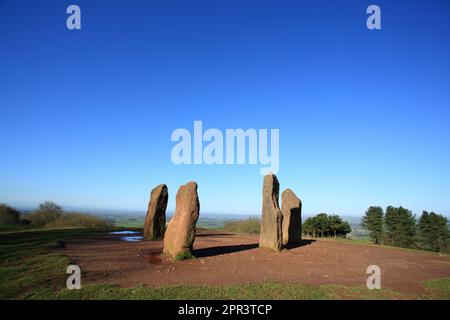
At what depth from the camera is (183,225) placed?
1553 cm

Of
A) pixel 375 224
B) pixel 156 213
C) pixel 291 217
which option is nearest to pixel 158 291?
pixel 156 213

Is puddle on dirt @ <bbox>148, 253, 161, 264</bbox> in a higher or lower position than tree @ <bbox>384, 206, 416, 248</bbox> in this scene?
higher

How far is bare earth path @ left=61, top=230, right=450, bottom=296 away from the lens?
1125 centimetres

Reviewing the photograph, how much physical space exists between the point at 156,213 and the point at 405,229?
4217 centimetres

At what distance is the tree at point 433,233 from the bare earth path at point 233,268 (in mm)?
35785

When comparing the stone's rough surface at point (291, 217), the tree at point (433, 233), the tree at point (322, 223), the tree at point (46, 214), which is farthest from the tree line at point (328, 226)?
the tree at point (46, 214)

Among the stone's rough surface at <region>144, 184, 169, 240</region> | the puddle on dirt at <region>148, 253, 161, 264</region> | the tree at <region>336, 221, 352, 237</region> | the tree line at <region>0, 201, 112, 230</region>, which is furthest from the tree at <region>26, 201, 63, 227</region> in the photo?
the tree at <region>336, 221, 352, 237</region>

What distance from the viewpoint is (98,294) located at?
8945mm

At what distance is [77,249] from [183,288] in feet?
34.1

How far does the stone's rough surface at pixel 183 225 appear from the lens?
50.2 ft

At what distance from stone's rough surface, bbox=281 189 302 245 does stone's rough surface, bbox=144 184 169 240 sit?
9.73 metres

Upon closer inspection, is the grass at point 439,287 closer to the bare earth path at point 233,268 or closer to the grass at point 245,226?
the bare earth path at point 233,268

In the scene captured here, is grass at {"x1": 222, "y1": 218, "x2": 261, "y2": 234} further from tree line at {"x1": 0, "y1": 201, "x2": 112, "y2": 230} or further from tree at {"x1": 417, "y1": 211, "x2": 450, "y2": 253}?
tree at {"x1": 417, "y1": 211, "x2": 450, "y2": 253}
